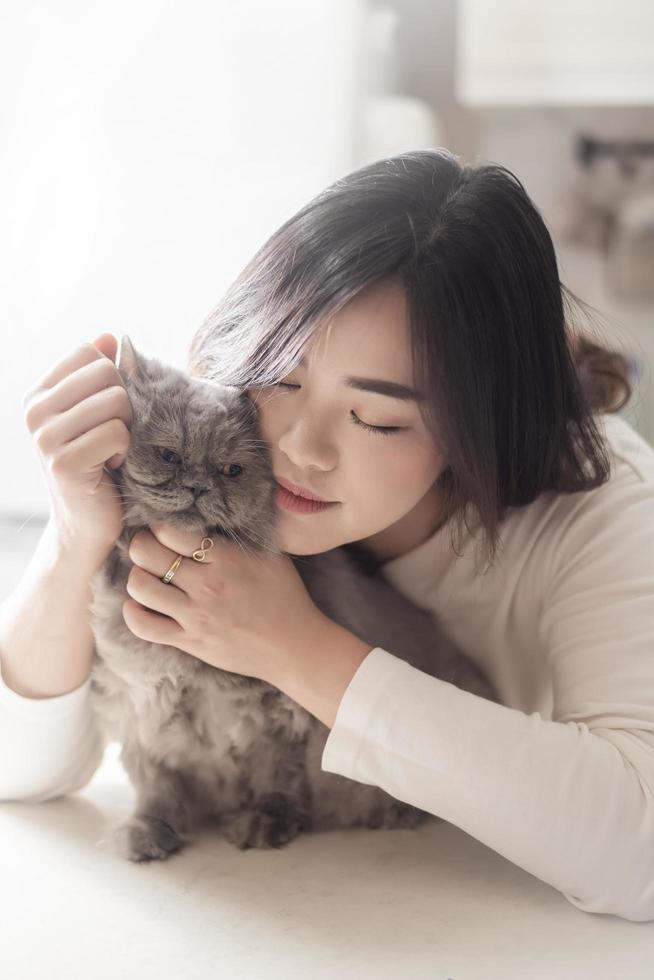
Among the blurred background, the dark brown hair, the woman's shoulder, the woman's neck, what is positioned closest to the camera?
the dark brown hair

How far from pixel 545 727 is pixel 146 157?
153 cm

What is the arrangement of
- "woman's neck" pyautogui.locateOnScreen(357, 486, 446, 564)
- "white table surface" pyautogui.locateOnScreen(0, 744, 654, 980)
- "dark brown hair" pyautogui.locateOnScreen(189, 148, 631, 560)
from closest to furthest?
"white table surface" pyautogui.locateOnScreen(0, 744, 654, 980) → "dark brown hair" pyautogui.locateOnScreen(189, 148, 631, 560) → "woman's neck" pyautogui.locateOnScreen(357, 486, 446, 564)

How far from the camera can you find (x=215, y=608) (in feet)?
3.49


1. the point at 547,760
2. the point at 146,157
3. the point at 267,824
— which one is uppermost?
the point at 146,157

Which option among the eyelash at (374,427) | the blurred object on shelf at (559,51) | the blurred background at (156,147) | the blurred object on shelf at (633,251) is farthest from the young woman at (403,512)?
the blurred object on shelf at (633,251)

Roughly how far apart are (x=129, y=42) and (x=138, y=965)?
178 cm

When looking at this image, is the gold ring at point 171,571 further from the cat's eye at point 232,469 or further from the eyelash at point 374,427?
the eyelash at point 374,427

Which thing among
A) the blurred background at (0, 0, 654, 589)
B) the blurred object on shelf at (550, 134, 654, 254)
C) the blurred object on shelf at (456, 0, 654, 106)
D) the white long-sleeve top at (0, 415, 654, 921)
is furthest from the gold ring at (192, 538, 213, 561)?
the blurred object on shelf at (550, 134, 654, 254)

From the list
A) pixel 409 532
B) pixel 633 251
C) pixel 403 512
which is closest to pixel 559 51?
pixel 633 251

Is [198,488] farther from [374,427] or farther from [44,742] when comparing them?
[44,742]

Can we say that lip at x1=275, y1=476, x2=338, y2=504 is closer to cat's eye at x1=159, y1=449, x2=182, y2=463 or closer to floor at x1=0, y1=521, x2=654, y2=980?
cat's eye at x1=159, y1=449, x2=182, y2=463

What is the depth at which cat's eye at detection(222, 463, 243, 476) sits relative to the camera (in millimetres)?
1091

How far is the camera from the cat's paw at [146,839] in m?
1.10

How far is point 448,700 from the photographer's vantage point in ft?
3.36
